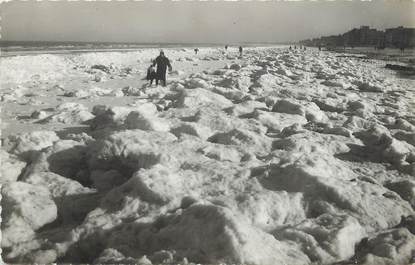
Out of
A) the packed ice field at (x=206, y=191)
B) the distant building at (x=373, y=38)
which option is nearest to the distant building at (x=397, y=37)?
the distant building at (x=373, y=38)

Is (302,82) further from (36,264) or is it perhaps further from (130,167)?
(36,264)

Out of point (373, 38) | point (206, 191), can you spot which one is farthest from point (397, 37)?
point (206, 191)

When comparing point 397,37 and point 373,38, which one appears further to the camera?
point 373,38

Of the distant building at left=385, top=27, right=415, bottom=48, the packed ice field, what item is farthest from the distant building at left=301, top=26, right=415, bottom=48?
the packed ice field

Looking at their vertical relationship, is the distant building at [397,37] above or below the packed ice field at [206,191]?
above

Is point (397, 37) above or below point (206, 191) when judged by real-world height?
above

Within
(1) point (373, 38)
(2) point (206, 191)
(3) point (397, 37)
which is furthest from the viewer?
(1) point (373, 38)

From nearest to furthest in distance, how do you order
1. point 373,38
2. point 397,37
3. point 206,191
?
point 206,191 < point 397,37 < point 373,38

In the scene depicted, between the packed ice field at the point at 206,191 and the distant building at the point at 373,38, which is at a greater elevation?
the distant building at the point at 373,38

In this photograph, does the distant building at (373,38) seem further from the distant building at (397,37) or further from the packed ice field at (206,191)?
the packed ice field at (206,191)

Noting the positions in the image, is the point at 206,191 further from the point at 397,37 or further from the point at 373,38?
the point at 373,38

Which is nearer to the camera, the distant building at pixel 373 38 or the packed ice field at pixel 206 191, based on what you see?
the packed ice field at pixel 206 191
